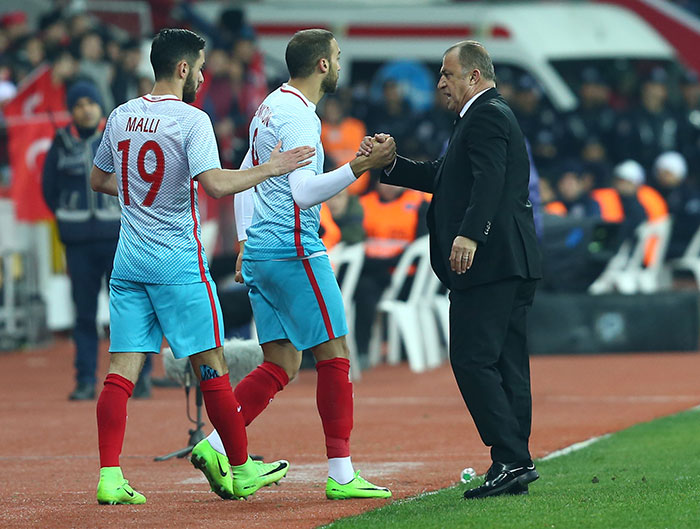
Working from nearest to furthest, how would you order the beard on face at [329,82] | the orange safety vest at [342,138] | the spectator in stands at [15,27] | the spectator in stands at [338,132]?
the beard on face at [329,82]
the spectator in stands at [15,27]
the orange safety vest at [342,138]
the spectator in stands at [338,132]

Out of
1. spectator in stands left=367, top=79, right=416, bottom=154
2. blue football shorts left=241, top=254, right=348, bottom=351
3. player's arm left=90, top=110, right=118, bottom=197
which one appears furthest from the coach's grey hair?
spectator in stands left=367, top=79, right=416, bottom=154

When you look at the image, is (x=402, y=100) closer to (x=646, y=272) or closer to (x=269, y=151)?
(x=646, y=272)

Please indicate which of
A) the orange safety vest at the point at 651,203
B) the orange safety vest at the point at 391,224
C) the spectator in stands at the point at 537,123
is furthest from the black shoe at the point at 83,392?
the spectator in stands at the point at 537,123

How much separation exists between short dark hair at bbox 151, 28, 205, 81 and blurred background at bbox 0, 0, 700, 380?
5.28 m

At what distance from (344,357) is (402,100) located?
1743 centimetres

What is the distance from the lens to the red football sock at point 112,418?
6.81 m

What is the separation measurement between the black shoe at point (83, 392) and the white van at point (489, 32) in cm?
1329

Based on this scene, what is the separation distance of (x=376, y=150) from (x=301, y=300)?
764 millimetres

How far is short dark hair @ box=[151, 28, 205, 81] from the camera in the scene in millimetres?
6848

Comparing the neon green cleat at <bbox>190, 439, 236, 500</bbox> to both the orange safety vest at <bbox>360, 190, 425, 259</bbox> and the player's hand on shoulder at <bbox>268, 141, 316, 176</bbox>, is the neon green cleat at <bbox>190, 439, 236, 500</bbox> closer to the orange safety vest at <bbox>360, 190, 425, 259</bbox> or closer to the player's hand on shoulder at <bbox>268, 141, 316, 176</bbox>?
the player's hand on shoulder at <bbox>268, 141, 316, 176</bbox>

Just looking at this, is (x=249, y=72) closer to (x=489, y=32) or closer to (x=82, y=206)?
(x=489, y=32)

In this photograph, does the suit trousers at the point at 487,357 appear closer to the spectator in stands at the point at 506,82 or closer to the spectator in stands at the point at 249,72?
the spectator in stands at the point at 249,72

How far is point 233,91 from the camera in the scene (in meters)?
19.9

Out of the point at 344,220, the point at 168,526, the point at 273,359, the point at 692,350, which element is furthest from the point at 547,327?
the point at 168,526
